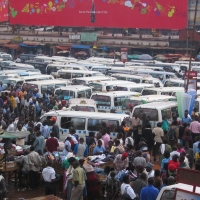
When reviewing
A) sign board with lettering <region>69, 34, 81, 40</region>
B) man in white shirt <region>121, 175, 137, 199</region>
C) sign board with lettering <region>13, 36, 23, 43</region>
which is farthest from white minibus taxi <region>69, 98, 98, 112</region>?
sign board with lettering <region>13, 36, 23, 43</region>

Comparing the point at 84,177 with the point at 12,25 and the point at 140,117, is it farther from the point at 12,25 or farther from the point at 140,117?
the point at 12,25

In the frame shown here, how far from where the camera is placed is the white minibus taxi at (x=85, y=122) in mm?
14625

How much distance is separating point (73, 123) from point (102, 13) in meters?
35.9

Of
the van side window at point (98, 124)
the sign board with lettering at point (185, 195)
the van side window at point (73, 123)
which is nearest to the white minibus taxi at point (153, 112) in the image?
the van side window at point (98, 124)

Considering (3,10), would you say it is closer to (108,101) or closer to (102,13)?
(102,13)

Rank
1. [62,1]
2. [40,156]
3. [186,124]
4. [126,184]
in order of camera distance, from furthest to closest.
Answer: [62,1]
[186,124]
[40,156]
[126,184]

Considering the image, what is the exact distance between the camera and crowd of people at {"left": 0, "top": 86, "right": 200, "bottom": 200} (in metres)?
9.98

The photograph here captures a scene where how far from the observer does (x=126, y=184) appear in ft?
30.8

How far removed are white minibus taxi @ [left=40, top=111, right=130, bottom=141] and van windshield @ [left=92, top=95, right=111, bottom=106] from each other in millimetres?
3832

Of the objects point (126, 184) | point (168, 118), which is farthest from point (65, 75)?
point (126, 184)

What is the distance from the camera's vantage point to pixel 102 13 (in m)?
49.7

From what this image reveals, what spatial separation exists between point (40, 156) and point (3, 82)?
487 inches

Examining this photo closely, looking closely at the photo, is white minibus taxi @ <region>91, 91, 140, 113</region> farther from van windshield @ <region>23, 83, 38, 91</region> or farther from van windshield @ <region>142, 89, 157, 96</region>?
van windshield @ <region>23, 83, 38, 91</region>

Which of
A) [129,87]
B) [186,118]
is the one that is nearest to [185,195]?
[186,118]
